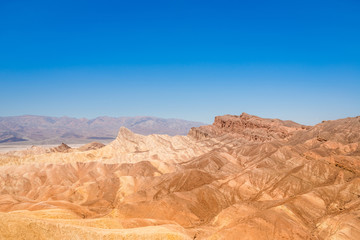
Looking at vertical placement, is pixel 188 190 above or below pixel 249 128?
below

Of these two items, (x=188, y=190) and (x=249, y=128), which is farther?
(x=249, y=128)

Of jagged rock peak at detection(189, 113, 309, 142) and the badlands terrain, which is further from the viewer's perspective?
jagged rock peak at detection(189, 113, 309, 142)

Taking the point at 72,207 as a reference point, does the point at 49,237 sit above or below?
above

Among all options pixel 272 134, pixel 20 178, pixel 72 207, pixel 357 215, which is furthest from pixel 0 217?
pixel 272 134

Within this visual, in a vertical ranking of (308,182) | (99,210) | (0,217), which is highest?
(0,217)

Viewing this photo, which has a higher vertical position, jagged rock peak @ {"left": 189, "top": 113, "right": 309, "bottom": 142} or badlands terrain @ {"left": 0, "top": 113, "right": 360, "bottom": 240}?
jagged rock peak @ {"left": 189, "top": 113, "right": 309, "bottom": 142}

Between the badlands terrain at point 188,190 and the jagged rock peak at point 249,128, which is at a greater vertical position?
the jagged rock peak at point 249,128

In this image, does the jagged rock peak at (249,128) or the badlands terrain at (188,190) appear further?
the jagged rock peak at (249,128)

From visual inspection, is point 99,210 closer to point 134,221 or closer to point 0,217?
point 134,221
